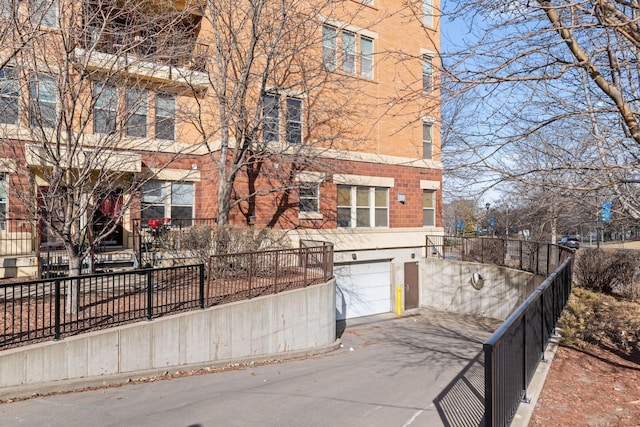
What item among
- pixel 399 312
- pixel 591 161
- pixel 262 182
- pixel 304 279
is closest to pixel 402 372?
pixel 304 279

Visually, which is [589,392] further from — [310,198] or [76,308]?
[310,198]

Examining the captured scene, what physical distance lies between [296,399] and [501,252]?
12912 millimetres

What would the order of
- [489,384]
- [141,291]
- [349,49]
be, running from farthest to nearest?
[349,49] < [141,291] < [489,384]

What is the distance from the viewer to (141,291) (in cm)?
833

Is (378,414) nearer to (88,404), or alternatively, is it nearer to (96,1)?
(88,404)

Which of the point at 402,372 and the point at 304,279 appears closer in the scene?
the point at 402,372

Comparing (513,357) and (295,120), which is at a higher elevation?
(295,120)

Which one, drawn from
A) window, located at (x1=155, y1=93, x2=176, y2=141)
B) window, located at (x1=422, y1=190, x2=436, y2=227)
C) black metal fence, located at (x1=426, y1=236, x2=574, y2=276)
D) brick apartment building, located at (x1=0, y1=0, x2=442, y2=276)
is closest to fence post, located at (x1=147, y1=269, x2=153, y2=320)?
brick apartment building, located at (x1=0, y1=0, x2=442, y2=276)

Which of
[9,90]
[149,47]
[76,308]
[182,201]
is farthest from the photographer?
[182,201]

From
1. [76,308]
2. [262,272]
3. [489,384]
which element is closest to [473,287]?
[262,272]

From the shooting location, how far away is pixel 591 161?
7.88 metres

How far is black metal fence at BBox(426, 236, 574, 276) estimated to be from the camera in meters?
12.8

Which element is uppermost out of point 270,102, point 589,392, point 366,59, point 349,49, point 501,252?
point 349,49

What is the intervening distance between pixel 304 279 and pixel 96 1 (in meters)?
7.88
